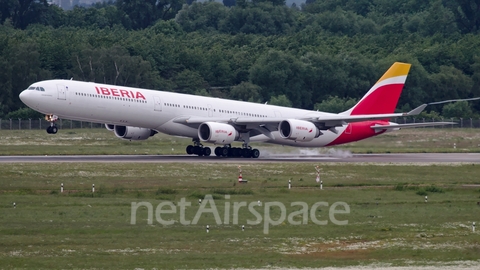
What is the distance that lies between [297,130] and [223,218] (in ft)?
69.6

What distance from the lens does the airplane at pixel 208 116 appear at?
147ft

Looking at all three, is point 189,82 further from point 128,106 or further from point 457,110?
point 128,106

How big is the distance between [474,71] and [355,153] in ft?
144

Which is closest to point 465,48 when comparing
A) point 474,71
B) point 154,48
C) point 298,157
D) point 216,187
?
point 474,71

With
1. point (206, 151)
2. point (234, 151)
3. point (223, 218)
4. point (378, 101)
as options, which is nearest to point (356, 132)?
point (378, 101)

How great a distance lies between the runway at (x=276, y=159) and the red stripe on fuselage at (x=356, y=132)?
3.66ft

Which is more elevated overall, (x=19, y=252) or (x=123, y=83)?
(x=123, y=83)

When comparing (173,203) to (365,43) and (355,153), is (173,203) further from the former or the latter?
(365,43)

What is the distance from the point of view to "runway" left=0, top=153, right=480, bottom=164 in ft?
149

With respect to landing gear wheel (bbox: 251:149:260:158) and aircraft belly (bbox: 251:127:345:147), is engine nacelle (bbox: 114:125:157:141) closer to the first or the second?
landing gear wheel (bbox: 251:149:260:158)

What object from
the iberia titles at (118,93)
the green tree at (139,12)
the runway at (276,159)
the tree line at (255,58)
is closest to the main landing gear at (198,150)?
the runway at (276,159)

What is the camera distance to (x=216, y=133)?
4666 centimetres

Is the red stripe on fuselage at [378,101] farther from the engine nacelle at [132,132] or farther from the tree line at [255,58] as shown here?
the tree line at [255,58]

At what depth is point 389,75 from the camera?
178ft
